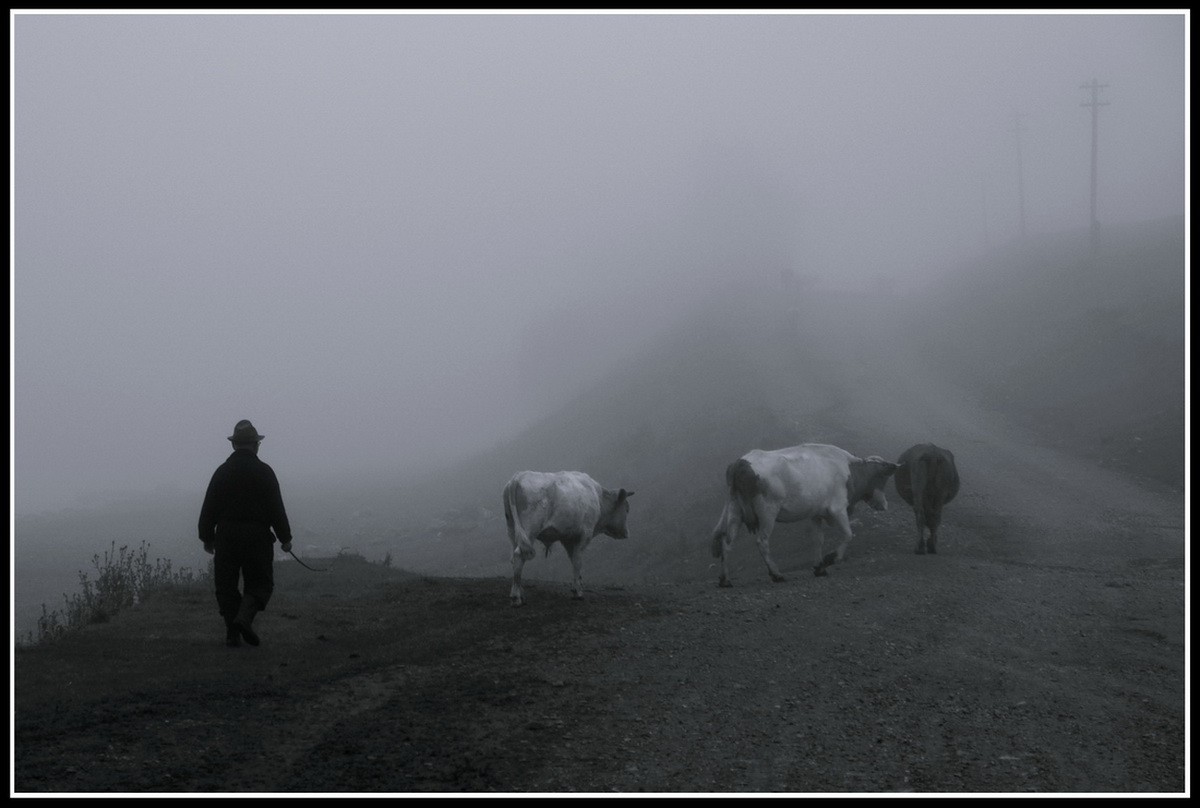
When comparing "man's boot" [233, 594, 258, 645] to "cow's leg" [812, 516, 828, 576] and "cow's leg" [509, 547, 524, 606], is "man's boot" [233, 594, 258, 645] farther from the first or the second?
"cow's leg" [812, 516, 828, 576]

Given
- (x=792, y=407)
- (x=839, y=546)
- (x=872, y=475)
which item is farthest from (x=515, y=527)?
(x=792, y=407)

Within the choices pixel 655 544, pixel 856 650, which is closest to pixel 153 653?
pixel 856 650

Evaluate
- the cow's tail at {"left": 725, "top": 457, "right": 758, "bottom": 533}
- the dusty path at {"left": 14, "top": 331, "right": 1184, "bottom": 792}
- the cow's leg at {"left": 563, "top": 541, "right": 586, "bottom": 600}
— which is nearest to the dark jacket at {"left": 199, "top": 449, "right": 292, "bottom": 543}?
the dusty path at {"left": 14, "top": 331, "right": 1184, "bottom": 792}

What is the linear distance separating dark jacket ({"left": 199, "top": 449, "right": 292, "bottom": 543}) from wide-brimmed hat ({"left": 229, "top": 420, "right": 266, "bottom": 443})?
16cm

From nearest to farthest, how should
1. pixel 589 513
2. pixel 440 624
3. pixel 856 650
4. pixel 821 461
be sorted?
pixel 856 650 < pixel 440 624 < pixel 589 513 < pixel 821 461

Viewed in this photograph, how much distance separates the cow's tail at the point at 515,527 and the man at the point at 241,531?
386 centimetres

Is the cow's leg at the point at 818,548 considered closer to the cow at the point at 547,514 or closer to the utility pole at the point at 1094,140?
the cow at the point at 547,514

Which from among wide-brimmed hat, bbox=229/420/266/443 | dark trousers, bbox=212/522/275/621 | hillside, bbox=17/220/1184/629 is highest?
wide-brimmed hat, bbox=229/420/266/443

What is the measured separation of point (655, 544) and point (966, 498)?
26.7ft

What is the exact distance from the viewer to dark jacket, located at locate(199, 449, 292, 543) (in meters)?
11.4

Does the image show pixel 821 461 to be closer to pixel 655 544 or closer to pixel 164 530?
pixel 655 544

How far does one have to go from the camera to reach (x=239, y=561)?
37.6 ft

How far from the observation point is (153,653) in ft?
36.4

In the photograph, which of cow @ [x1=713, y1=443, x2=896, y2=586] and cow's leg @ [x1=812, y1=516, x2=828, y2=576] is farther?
cow's leg @ [x1=812, y1=516, x2=828, y2=576]
